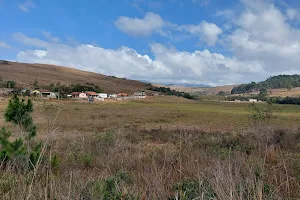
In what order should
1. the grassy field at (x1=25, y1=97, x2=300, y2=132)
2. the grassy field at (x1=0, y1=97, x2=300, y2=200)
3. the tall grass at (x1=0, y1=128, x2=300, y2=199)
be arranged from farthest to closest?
the grassy field at (x1=25, y1=97, x2=300, y2=132) < the grassy field at (x1=0, y1=97, x2=300, y2=200) < the tall grass at (x1=0, y1=128, x2=300, y2=199)

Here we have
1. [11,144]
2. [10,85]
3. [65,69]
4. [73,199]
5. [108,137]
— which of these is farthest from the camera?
[65,69]

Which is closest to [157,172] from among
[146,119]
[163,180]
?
[163,180]

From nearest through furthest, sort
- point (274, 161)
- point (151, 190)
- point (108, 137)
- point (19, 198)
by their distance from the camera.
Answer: point (19, 198) → point (151, 190) → point (274, 161) → point (108, 137)

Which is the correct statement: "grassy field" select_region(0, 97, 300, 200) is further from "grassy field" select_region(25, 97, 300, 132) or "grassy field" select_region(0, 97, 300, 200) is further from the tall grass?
"grassy field" select_region(25, 97, 300, 132)

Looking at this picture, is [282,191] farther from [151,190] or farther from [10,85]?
[10,85]

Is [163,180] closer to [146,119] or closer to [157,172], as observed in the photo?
[157,172]

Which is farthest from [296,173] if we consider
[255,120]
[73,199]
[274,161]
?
[255,120]

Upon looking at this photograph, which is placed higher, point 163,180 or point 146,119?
point 163,180

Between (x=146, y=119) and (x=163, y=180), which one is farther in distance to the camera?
(x=146, y=119)

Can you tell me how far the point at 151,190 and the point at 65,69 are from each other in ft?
581

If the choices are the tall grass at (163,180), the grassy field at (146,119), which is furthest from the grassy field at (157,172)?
the grassy field at (146,119)

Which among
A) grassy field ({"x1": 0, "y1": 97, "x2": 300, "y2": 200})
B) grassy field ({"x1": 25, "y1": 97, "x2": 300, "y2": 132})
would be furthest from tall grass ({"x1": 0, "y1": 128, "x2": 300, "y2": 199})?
grassy field ({"x1": 25, "y1": 97, "x2": 300, "y2": 132})

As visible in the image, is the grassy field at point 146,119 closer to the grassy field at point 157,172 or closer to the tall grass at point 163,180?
the grassy field at point 157,172

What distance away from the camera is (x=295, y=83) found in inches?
6821
